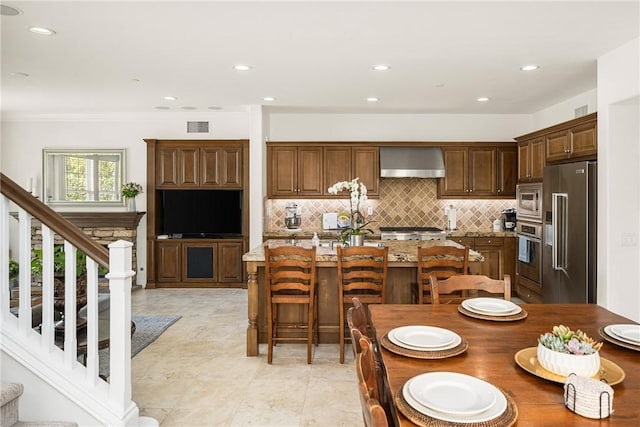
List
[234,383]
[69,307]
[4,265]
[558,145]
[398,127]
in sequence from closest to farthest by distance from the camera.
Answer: [4,265]
[69,307]
[234,383]
[558,145]
[398,127]

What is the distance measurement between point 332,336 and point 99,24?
324cm

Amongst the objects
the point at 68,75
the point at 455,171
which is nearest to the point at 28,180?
the point at 68,75

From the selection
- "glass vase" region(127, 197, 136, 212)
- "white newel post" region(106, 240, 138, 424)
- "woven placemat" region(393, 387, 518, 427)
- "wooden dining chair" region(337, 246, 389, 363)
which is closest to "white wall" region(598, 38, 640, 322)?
"wooden dining chair" region(337, 246, 389, 363)

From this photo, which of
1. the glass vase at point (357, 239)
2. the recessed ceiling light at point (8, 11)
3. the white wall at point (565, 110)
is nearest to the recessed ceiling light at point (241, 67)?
the recessed ceiling light at point (8, 11)

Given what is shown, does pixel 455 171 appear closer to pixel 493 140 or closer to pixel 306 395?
pixel 493 140

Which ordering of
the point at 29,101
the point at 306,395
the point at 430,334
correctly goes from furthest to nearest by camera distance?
the point at 29,101 < the point at 306,395 < the point at 430,334

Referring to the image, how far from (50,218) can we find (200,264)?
4.59m

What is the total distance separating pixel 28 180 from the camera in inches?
269

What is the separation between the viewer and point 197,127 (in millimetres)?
6871

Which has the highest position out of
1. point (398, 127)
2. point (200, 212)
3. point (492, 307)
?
point (398, 127)

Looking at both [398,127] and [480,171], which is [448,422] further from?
[398,127]

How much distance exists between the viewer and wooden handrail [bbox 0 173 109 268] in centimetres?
211

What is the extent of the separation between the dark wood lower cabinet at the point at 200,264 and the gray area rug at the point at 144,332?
1.59 m

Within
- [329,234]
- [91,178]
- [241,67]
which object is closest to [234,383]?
[241,67]
